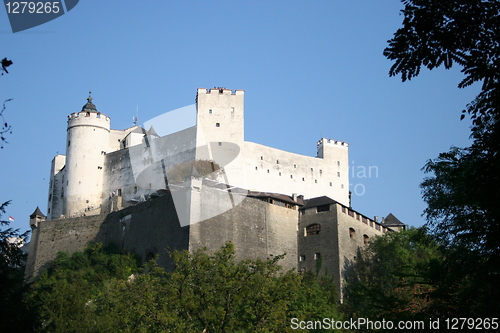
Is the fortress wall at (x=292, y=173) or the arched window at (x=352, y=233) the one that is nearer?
the arched window at (x=352, y=233)

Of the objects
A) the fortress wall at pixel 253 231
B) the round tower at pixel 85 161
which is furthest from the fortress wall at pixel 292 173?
the round tower at pixel 85 161

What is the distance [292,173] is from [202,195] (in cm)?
1512

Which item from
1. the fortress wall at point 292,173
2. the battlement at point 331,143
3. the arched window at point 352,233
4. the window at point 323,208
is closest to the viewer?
the window at point 323,208

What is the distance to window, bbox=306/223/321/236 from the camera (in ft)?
175

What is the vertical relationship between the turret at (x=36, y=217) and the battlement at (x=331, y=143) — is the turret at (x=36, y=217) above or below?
below

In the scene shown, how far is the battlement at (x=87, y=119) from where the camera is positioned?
2601 inches

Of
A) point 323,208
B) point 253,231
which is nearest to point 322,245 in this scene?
point 323,208

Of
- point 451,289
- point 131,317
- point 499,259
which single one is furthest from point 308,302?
point 499,259

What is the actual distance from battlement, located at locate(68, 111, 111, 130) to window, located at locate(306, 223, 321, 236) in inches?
944

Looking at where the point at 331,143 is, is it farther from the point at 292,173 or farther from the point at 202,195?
the point at 202,195

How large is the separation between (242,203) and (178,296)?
1146 inches

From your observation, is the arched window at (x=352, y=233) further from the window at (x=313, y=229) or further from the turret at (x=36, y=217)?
the turret at (x=36, y=217)

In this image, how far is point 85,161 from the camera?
6438 centimetres

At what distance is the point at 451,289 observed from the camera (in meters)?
15.3
